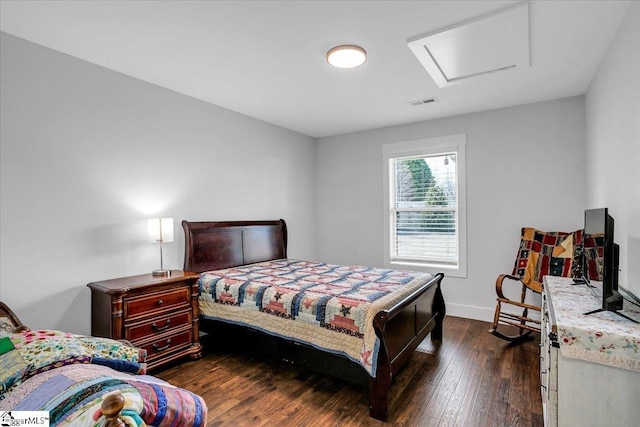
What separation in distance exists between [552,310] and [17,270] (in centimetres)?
341

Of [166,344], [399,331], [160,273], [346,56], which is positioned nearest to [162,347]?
[166,344]

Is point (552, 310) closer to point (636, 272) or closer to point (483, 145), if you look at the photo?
point (636, 272)

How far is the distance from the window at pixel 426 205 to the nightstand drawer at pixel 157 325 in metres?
2.83

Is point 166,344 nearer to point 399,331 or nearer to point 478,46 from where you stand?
point 399,331

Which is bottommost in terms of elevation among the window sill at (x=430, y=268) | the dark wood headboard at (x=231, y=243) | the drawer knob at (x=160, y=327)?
the drawer knob at (x=160, y=327)

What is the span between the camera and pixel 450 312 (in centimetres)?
415

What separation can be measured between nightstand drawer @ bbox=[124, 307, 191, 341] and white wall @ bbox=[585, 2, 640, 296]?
10.6ft

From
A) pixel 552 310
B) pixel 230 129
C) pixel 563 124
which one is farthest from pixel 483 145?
pixel 230 129

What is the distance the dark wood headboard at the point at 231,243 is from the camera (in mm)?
3346

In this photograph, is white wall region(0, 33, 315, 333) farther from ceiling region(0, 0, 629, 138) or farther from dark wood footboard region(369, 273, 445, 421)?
dark wood footboard region(369, 273, 445, 421)

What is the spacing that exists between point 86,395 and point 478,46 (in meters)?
2.88

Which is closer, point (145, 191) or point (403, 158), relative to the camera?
point (145, 191)

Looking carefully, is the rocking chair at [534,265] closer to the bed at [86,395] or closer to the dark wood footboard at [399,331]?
the dark wood footboard at [399,331]

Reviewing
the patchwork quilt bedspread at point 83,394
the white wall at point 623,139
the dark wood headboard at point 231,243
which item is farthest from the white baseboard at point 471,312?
the patchwork quilt bedspread at point 83,394
